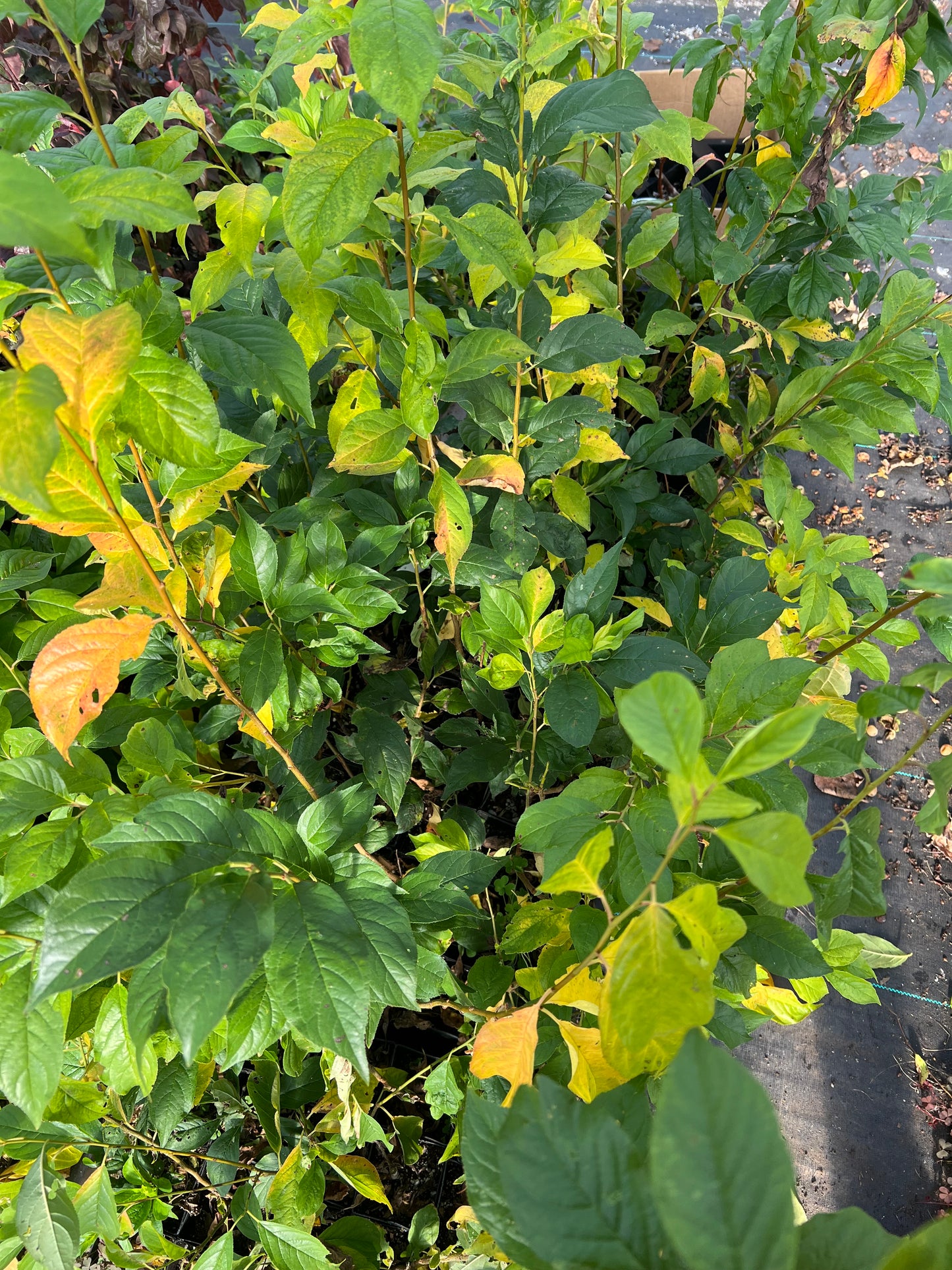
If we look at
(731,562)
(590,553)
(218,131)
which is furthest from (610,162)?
(218,131)

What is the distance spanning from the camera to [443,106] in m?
1.72

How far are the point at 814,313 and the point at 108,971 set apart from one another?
1514mm

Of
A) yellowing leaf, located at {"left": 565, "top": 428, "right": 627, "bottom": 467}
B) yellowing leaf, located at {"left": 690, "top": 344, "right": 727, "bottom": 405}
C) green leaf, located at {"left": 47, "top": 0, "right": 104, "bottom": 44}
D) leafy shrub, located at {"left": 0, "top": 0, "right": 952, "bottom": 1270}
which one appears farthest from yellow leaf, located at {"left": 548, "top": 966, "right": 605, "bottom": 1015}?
yellowing leaf, located at {"left": 690, "top": 344, "right": 727, "bottom": 405}

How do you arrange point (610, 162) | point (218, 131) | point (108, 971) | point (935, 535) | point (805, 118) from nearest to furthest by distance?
point (108, 971) → point (805, 118) → point (610, 162) → point (218, 131) → point (935, 535)

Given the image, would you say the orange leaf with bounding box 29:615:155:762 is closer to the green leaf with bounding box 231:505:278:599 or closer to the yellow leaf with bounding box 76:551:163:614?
the yellow leaf with bounding box 76:551:163:614

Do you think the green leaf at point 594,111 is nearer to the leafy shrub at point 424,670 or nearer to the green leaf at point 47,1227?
the leafy shrub at point 424,670

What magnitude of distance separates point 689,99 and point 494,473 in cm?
216

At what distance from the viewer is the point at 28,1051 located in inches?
25.3

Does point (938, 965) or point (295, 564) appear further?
point (938, 965)

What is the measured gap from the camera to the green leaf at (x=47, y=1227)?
78 cm

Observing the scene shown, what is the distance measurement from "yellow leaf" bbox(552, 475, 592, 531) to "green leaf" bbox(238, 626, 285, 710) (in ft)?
1.91

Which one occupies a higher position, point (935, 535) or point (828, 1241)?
point (828, 1241)

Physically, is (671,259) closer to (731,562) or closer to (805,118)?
(805,118)

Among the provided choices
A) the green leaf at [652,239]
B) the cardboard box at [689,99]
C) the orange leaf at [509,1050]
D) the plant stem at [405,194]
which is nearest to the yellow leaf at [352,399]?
the plant stem at [405,194]
